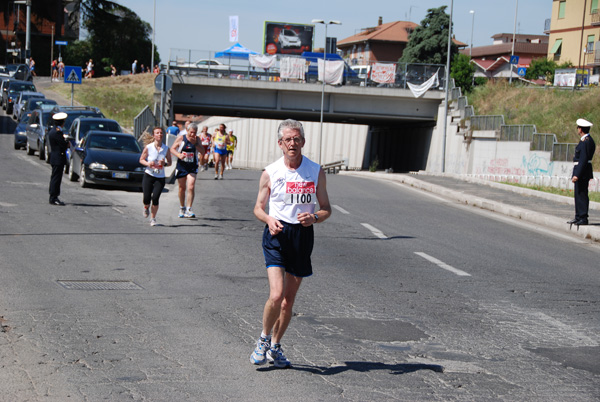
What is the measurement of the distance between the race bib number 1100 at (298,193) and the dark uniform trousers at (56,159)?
37.6 ft

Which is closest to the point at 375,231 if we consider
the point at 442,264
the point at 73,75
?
the point at 442,264

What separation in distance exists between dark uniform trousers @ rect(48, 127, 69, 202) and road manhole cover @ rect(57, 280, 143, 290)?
312 inches

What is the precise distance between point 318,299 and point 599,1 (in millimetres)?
68053

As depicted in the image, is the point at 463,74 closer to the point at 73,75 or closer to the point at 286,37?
the point at 286,37

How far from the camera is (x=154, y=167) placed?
1431 centimetres

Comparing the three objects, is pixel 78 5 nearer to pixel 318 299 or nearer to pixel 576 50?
pixel 576 50

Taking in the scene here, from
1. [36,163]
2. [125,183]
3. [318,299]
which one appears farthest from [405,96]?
[318,299]

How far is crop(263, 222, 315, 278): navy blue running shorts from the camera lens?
19.4ft

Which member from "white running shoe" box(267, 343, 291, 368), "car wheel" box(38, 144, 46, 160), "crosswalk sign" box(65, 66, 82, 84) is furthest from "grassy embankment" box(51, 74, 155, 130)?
"white running shoe" box(267, 343, 291, 368)

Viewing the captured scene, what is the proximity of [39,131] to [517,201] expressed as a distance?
1810 centimetres

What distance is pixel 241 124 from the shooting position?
74.8 m

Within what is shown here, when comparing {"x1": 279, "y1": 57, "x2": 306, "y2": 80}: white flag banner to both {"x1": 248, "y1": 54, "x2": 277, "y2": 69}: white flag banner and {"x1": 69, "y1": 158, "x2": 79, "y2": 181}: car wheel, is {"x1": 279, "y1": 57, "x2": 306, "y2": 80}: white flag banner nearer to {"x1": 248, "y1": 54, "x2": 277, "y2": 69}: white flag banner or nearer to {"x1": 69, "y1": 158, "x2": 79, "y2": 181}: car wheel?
{"x1": 248, "y1": 54, "x2": 277, "y2": 69}: white flag banner

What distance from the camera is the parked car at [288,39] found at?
7581 centimetres

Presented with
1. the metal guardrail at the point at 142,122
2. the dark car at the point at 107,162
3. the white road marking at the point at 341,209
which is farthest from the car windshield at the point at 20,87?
the white road marking at the point at 341,209
